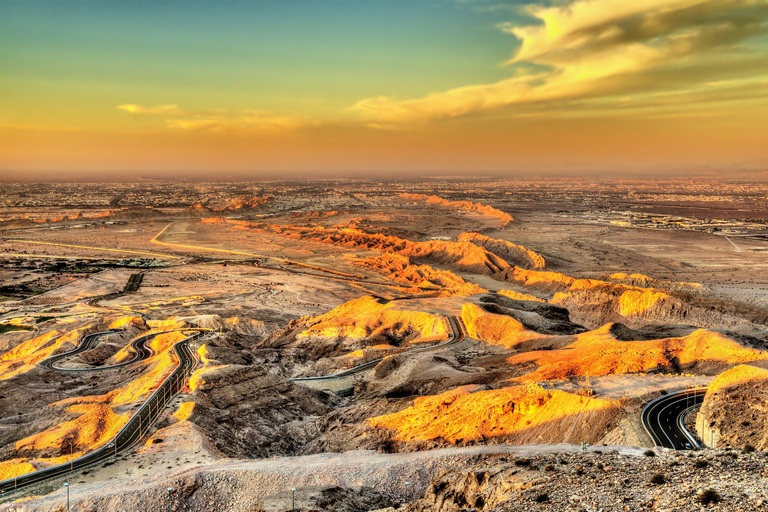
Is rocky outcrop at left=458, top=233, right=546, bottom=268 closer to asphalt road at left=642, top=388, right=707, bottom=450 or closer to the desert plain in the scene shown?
the desert plain

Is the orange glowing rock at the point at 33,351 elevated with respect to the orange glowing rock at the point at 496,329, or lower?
lower

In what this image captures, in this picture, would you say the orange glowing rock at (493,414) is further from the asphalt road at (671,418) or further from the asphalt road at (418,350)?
the asphalt road at (418,350)

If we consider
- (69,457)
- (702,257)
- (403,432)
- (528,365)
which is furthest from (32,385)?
(702,257)

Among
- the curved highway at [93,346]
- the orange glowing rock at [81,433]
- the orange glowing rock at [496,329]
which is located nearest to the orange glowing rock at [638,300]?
the orange glowing rock at [496,329]

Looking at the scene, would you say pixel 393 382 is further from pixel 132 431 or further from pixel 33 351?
pixel 33 351

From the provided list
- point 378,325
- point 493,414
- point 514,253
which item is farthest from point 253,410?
point 514,253

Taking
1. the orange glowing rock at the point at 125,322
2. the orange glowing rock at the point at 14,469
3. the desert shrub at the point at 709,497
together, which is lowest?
the orange glowing rock at the point at 125,322
